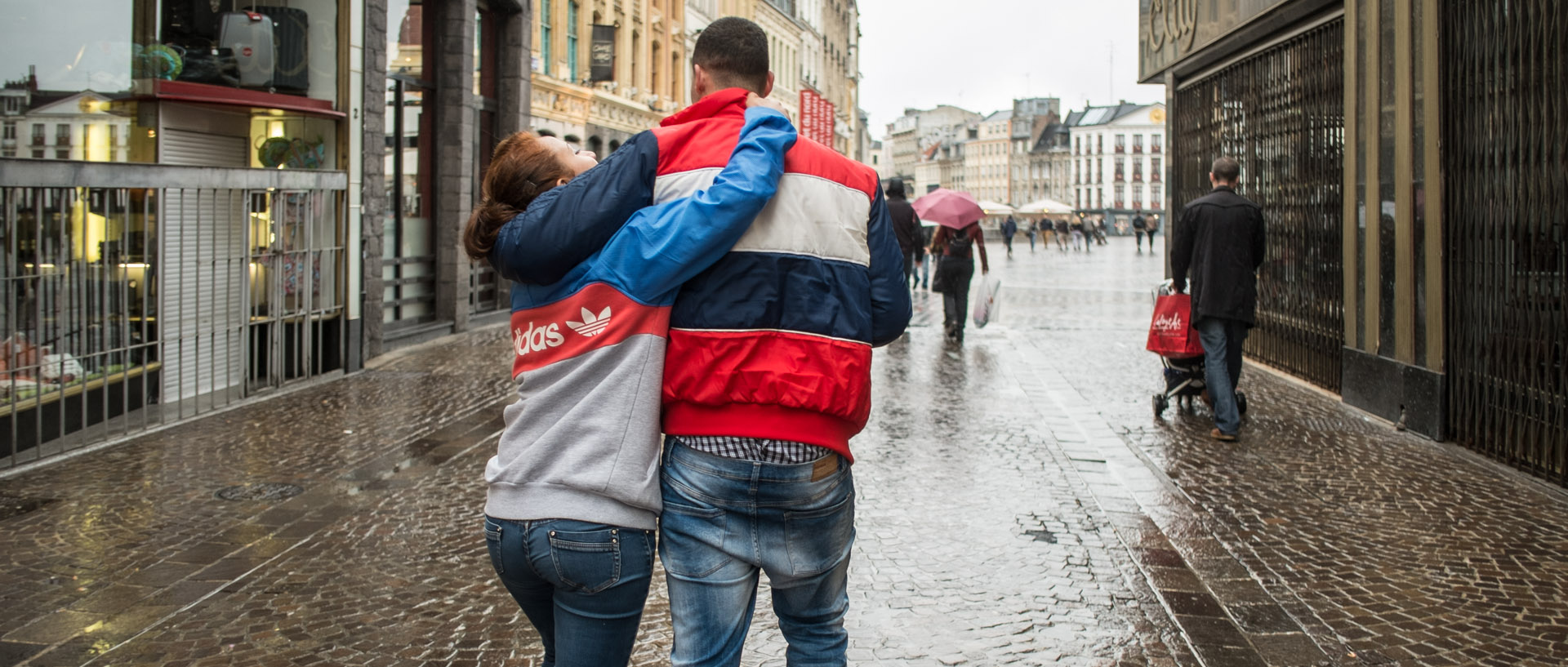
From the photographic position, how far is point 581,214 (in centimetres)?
245

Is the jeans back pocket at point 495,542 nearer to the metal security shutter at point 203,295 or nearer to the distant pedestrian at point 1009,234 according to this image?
the metal security shutter at point 203,295

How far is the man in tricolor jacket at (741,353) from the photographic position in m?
2.47

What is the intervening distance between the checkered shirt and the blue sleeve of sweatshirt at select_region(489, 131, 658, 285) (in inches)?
15.8

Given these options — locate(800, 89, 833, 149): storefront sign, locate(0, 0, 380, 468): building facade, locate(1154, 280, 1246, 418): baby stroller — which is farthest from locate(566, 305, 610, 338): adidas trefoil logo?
locate(800, 89, 833, 149): storefront sign

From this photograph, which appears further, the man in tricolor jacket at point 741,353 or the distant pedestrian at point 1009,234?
the distant pedestrian at point 1009,234

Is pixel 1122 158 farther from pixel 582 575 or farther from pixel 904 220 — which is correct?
pixel 582 575

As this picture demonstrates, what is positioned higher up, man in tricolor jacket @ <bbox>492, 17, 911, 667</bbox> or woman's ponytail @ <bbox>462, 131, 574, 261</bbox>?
woman's ponytail @ <bbox>462, 131, 574, 261</bbox>

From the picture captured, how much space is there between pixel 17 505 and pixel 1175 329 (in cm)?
701

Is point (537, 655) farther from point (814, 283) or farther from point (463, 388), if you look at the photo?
point (463, 388)

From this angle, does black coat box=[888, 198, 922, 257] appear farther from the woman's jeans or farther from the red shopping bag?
the red shopping bag

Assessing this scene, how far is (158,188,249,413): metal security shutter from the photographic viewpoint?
29.8 ft

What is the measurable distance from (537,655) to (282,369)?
7.09 meters

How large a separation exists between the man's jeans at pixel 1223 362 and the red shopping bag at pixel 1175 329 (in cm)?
53

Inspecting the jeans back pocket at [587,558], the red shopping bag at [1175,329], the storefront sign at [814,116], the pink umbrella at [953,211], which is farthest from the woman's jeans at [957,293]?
the storefront sign at [814,116]
